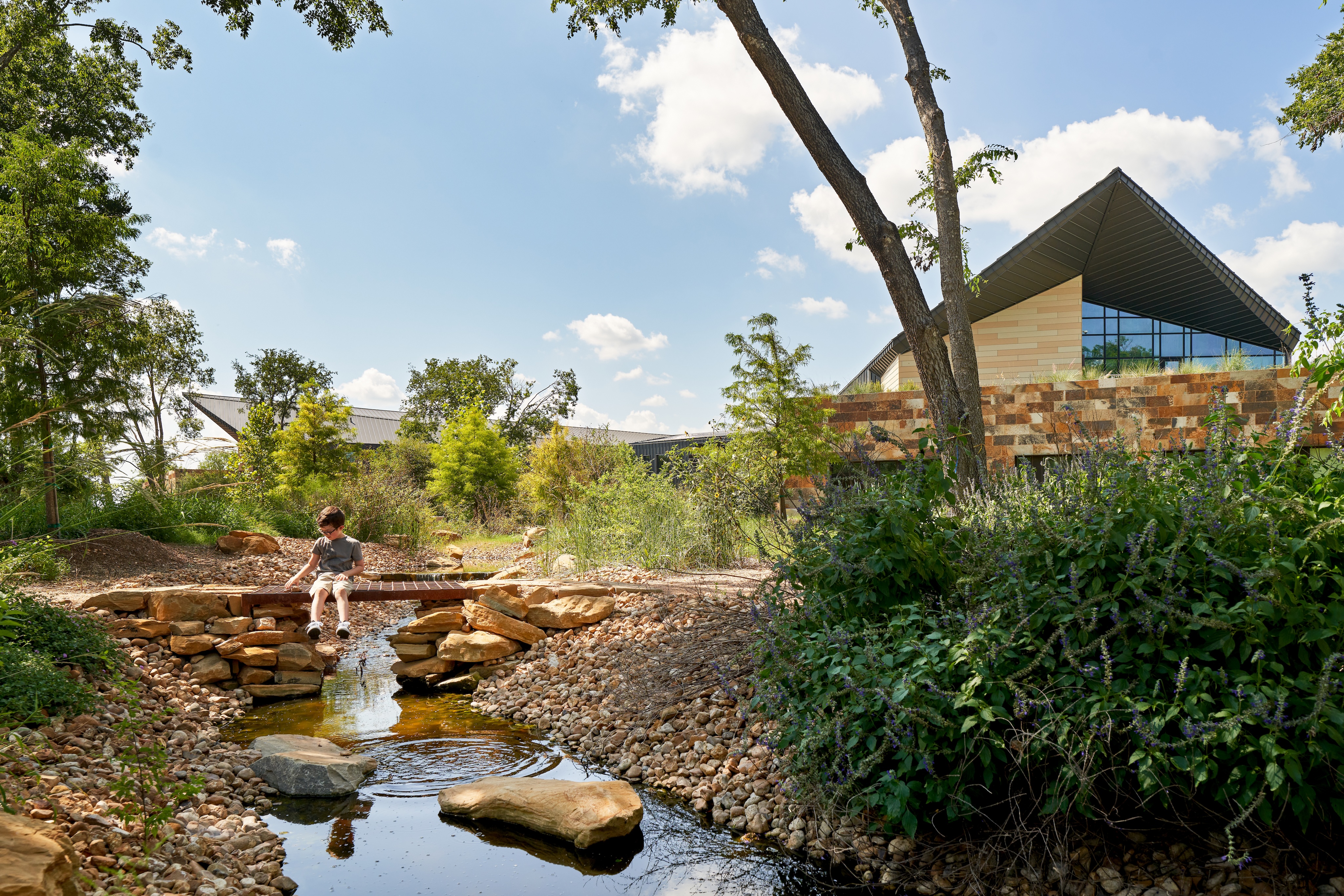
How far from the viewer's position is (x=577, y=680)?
529 centimetres

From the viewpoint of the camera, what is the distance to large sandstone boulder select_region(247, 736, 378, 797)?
3.78 meters

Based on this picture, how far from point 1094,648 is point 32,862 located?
316 cm

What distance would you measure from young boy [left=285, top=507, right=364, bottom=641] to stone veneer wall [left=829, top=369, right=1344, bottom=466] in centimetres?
867

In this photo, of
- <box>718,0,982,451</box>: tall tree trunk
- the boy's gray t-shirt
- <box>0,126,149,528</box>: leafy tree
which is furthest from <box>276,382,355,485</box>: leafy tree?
<box>718,0,982,451</box>: tall tree trunk

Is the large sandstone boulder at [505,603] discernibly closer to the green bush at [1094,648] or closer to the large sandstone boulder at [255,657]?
the large sandstone boulder at [255,657]

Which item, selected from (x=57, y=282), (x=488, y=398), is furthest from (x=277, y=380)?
(x=57, y=282)

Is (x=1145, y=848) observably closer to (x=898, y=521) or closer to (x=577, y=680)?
(x=898, y=521)

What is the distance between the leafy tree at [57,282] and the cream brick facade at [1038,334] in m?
16.2

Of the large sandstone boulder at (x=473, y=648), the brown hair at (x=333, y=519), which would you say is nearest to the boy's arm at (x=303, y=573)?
the brown hair at (x=333, y=519)

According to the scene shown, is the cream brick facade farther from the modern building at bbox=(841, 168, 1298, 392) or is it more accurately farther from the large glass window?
the large glass window

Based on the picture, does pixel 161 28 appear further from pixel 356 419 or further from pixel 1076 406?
pixel 356 419

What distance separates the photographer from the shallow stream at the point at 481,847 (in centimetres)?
293

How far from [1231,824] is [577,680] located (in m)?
3.96

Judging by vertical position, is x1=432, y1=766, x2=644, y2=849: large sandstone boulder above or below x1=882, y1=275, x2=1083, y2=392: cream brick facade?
below
